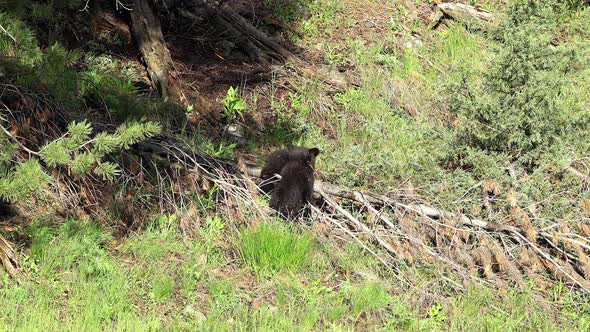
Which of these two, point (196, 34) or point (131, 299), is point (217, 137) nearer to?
point (196, 34)

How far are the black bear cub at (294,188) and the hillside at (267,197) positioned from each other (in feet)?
0.45

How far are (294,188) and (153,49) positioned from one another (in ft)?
9.89

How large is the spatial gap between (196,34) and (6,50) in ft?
14.0

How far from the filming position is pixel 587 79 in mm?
10750

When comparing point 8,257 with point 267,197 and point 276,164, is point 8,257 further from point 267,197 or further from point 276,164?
point 276,164

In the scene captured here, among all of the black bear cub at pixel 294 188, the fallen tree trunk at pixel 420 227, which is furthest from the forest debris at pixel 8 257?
the black bear cub at pixel 294 188

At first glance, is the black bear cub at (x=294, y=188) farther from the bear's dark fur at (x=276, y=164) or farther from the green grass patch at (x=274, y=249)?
the green grass patch at (x=274, y=249)

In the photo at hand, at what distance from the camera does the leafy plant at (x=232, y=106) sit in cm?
949

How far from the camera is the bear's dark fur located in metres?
7.54

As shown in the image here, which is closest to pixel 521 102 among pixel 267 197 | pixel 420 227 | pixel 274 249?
pixel 420 227

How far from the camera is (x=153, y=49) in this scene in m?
8.96

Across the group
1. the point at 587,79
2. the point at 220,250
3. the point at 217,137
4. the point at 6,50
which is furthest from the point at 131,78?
the point at 587,79

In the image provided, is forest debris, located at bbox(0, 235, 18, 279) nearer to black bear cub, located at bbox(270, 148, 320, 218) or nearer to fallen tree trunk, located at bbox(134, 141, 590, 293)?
fallen tree trunk, located at bbox(134, 141, 590, 293)

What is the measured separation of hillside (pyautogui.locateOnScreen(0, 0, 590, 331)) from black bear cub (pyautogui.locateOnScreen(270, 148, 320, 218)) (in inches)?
5.4
